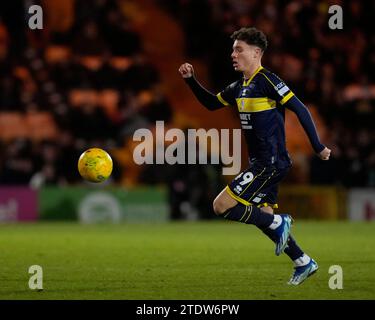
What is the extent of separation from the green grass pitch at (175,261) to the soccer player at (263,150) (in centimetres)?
41

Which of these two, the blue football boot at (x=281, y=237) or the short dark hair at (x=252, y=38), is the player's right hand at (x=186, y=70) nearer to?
the short dark hair at (x=252, y=38)

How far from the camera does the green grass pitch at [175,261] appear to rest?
7668mm

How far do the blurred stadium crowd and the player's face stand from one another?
9.37 meters

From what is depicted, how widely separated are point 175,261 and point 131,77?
982 centimetres

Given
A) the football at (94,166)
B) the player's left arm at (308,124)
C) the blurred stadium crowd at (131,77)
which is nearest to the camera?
the player's left arm at (308,124)

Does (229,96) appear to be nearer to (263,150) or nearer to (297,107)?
(263,150)

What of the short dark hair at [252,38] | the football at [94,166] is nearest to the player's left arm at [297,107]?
the short dark hair at [252,38]

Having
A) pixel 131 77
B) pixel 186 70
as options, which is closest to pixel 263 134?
pixel 186 70

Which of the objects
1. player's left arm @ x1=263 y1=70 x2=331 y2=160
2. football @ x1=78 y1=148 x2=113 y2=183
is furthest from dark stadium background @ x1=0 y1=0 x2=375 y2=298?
player's left arm @ x1=263 y1=70 x2=331 y2=160

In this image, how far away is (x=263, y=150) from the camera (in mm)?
8406

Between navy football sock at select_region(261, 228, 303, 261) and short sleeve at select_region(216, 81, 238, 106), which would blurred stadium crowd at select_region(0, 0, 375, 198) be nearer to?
short sleeve at select_region(216, 81, 238, 106)

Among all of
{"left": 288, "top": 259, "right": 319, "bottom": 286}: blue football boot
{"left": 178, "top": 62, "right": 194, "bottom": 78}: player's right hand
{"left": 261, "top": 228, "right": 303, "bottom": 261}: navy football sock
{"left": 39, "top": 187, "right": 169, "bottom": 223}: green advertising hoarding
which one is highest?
{"left": 178, "top": 62, "right": 194, "bottom": 78}: player's right hand

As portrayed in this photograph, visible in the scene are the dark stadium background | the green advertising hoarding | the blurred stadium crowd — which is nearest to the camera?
the green advertising hoarding

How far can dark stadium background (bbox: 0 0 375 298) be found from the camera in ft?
58.1
